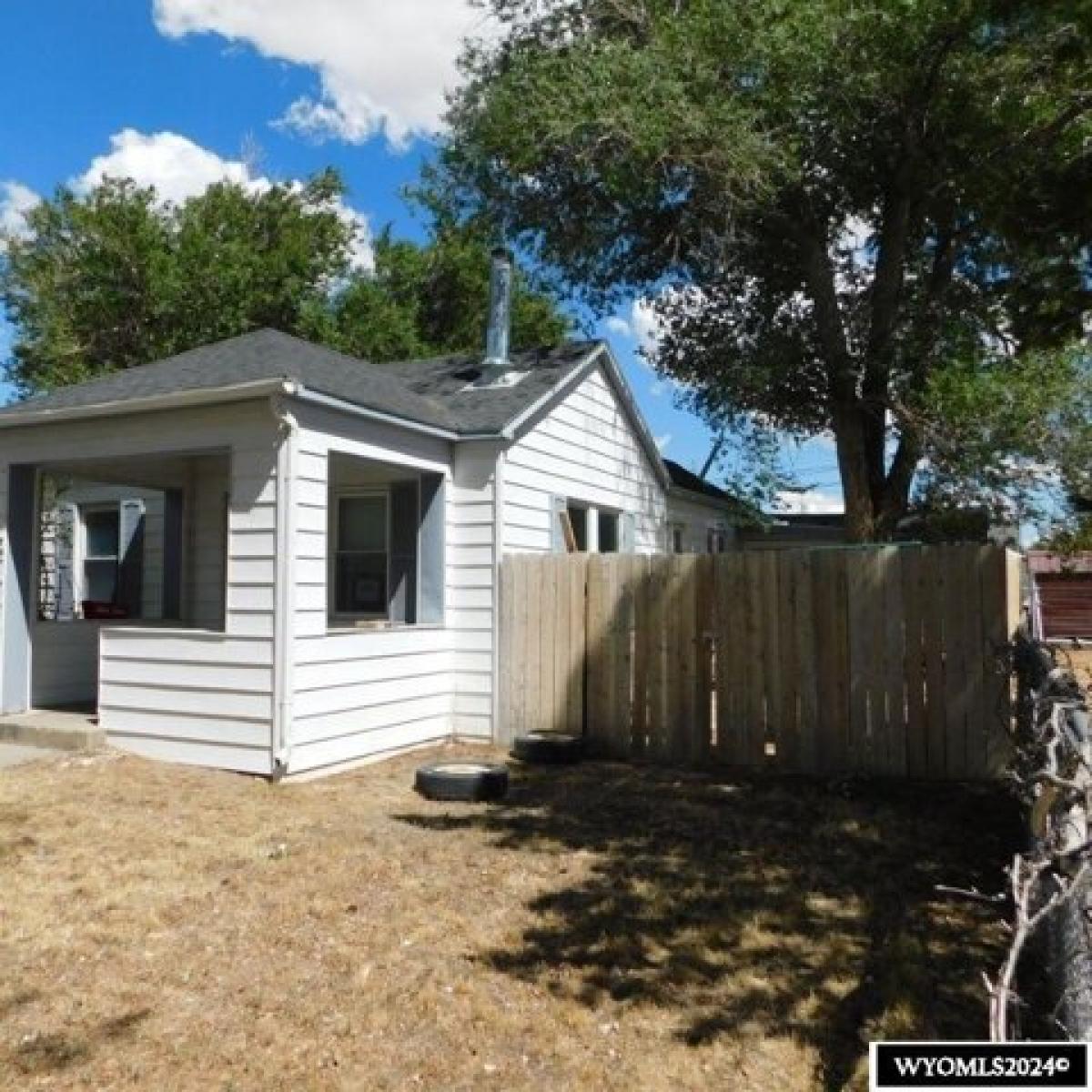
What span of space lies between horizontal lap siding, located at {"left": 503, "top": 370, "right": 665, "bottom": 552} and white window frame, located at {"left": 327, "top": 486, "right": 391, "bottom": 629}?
150 centimetres

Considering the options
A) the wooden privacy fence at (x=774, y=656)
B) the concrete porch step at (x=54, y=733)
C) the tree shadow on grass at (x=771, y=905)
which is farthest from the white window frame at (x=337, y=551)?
the tree shadow on grass at (x=771, y=905)

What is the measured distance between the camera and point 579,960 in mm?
4156

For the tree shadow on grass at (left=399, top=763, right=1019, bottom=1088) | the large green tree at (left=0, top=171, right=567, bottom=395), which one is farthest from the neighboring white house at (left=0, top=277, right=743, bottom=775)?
the large green tree at (left=0, top=171, right=567, bottom=395)

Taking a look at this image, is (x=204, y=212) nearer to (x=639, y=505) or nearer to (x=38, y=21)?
(x=38, y=21)

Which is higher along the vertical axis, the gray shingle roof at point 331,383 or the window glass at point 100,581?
the gray shingle roof at point 331,383

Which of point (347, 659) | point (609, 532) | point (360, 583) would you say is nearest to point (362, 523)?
point (360, 583)

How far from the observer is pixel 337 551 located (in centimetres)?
1105

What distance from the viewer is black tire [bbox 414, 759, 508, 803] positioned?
23.4ft

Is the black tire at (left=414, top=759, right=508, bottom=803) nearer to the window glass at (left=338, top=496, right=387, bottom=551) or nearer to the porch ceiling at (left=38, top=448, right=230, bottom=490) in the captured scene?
the window glass at (left=338, top=496, right=387, bottom=551)

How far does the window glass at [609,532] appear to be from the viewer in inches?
514

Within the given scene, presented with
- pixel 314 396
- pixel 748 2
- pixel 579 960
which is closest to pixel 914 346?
pixel 748 2

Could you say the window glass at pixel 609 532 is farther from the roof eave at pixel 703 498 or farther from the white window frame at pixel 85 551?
the white window frame at pixel 85 551

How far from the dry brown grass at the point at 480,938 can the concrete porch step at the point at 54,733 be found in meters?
1.18

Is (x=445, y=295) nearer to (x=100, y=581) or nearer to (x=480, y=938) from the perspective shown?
(x=100, y=581)
